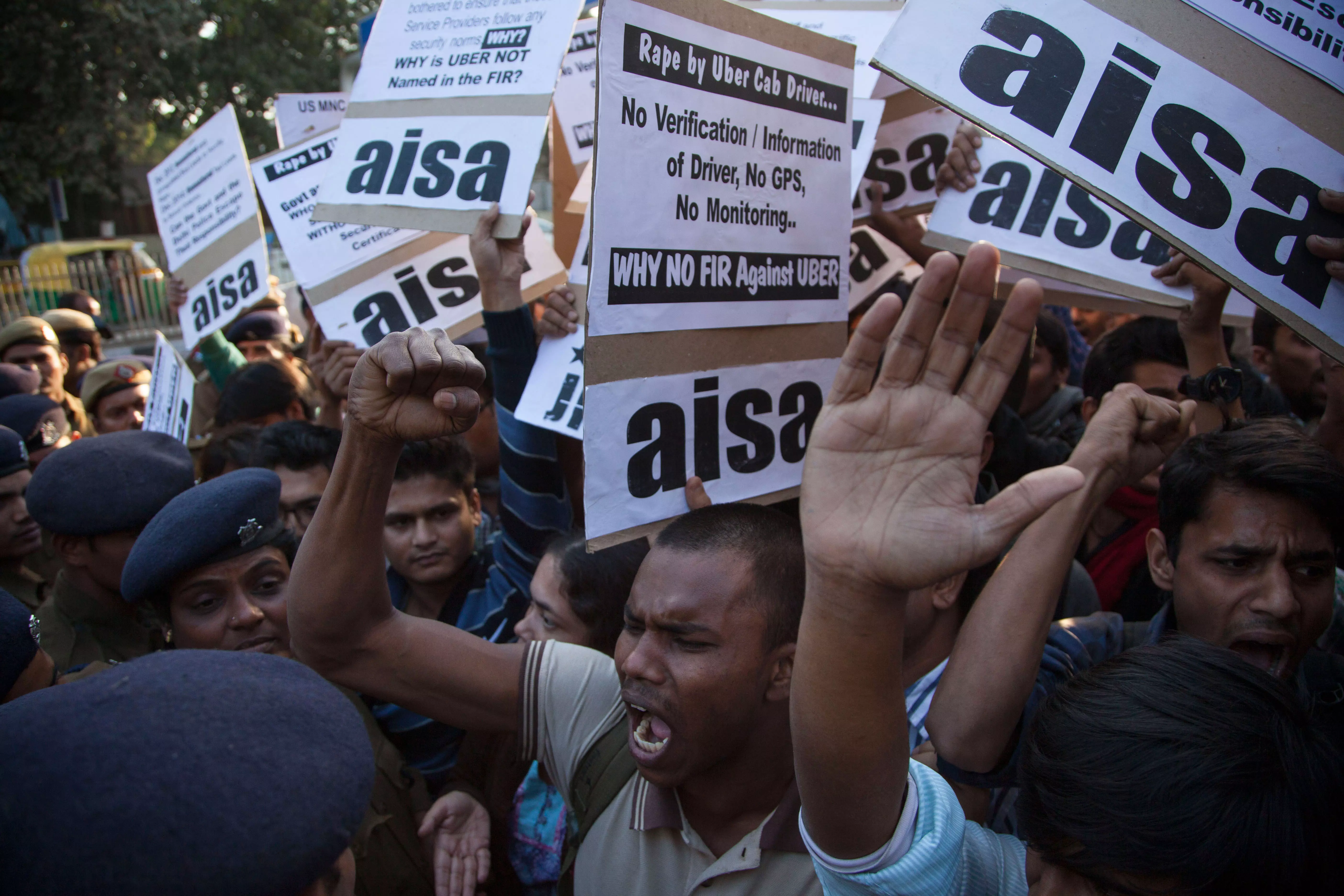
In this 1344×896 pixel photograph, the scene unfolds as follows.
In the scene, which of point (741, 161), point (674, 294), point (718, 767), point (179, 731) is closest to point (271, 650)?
point (718, 767)

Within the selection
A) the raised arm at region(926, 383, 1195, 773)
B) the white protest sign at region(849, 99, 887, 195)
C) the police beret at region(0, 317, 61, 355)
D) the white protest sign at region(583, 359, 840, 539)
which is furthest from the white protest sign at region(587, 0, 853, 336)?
the police beret at region(0, 317, 61, 355)

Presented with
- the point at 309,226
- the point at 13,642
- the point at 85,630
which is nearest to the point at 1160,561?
the point at 13,642

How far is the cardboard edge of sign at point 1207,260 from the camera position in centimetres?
181

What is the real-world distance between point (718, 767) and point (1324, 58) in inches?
74.5

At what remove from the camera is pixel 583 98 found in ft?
13.2

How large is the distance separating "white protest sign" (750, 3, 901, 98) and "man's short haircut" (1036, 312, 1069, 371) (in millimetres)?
1711

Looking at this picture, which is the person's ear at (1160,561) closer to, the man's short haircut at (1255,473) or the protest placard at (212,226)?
the man's short haircut at (1255,473)

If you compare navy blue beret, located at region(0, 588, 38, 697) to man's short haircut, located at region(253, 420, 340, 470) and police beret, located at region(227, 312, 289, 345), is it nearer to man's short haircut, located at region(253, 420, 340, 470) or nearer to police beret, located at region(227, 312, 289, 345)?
man's short haircut, located at region(253, 420, 340, 470)

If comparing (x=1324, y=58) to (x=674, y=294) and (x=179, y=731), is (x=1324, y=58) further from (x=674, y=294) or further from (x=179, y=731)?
(x=179, y=731)

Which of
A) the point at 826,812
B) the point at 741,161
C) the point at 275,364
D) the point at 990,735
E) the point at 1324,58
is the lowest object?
the point at 275,364

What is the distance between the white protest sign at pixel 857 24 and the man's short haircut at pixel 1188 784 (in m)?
2.33

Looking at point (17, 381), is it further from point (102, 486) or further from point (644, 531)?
point (644, 531)

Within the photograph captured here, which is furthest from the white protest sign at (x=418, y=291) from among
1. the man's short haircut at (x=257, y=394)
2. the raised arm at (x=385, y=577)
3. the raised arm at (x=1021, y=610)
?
the raised arm at (x=1021, y=610)

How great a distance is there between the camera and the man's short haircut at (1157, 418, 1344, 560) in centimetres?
201
